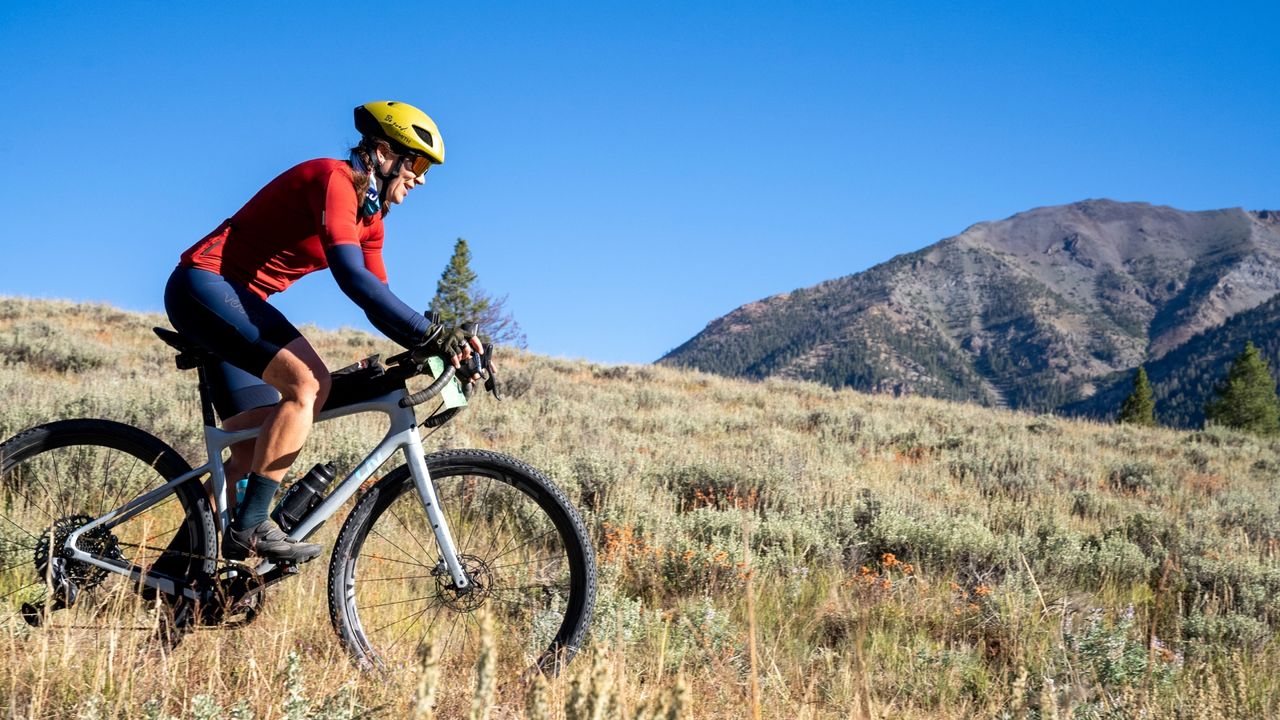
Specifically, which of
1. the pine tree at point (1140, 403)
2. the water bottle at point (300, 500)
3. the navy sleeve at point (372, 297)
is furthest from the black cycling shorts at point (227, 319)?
the pine tree at point (1140, 403)

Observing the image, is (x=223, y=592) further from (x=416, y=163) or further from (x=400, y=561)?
(x=416, y=163)

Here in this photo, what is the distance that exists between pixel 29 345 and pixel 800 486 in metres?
11.2

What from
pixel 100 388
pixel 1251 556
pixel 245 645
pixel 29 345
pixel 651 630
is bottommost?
pixel 1251 556

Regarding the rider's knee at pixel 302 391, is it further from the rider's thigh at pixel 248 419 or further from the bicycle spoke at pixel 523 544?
the bicycle spoke at pixel 523 544

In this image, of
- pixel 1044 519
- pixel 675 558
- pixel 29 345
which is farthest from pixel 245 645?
pixel 29 345

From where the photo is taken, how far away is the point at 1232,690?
117 inches

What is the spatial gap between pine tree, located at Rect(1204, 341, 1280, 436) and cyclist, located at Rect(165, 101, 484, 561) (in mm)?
46111

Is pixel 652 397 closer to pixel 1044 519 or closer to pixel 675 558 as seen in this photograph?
pixel 1044 519

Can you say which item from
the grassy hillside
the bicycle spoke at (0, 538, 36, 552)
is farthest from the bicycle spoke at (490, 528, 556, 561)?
the bicycle spoke at (0, 538, 36, 552)

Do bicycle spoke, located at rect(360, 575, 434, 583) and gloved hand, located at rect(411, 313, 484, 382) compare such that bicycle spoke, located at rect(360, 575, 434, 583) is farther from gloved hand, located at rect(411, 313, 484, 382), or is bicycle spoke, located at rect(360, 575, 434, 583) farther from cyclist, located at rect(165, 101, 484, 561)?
gloved hand, located at rect(411, 313, 484, 382)

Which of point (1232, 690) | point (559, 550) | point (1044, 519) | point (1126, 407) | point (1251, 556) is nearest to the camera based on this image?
point (1232, 690)

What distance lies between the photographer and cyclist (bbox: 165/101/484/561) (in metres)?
2.86

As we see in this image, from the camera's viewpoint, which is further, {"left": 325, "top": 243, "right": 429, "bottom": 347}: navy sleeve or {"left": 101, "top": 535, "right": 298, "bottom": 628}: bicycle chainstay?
{"left": 101, "top": 535, "right": 298, "bottom": 628}: bicycle chainstay

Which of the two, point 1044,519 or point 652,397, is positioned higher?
point 652,397
